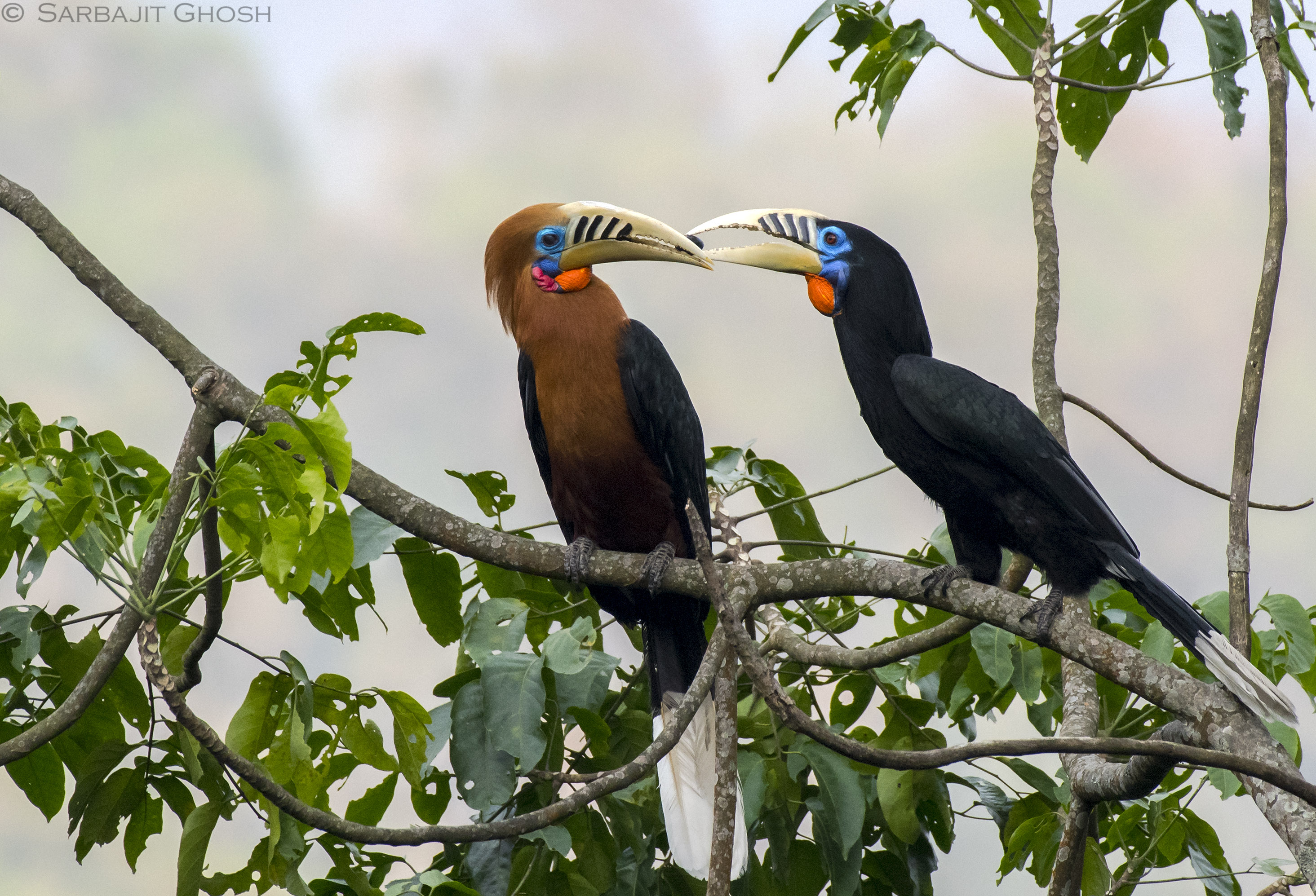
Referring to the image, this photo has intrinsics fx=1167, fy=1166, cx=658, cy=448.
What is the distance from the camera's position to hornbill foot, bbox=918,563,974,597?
2.49 metres

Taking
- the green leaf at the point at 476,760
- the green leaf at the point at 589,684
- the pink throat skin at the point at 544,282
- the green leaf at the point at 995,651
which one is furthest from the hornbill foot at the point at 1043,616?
the pink throat skin at the point at 544,282

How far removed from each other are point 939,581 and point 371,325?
51.1 inches

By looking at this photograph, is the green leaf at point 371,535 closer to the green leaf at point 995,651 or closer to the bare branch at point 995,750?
the bare branch at point 995,750

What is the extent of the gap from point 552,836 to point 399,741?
0.40m

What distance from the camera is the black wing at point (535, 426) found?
3289mm

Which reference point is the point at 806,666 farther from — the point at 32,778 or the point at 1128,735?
the point at 32,778

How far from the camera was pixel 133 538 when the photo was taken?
1.84m

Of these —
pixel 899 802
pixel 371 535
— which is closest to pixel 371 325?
pixel 371 535

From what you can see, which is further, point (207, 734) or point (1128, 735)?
point (1128, 735)

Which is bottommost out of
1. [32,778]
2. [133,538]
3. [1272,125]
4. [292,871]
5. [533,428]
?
[292,871]

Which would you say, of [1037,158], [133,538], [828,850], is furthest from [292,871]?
[1037,158]

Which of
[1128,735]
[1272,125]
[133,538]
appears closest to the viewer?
[133,538]

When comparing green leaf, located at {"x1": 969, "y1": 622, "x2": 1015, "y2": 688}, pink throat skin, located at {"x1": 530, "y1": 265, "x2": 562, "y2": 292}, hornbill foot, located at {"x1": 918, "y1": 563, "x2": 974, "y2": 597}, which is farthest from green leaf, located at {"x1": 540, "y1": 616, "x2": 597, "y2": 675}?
pink throat skin, located at {"x1": 530, "y1": 265, "x2": 562, "y2": 292}

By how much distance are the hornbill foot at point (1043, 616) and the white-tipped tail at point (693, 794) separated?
0.81 metres
